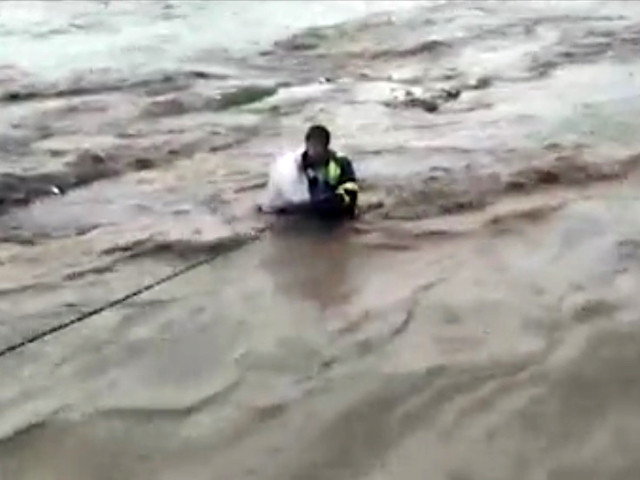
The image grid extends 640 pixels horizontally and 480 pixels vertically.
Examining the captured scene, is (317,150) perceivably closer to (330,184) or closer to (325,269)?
(330,184)

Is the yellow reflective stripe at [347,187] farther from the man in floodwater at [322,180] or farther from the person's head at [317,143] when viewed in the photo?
the person's head at [317,143]

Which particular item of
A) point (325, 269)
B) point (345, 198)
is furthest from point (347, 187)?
point (325, 269)

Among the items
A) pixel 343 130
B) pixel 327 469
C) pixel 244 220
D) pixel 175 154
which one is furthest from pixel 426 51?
pixel 327 469

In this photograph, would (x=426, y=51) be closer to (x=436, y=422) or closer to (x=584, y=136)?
(x=584, y=136)

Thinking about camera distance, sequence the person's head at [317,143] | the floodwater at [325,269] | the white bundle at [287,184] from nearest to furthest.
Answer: the floodwater at [325,269] < the person's head at [317,143] < the white bundle at [287,184]

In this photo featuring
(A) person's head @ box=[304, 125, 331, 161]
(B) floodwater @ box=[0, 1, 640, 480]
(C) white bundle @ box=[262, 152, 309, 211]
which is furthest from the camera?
(C) white bundle @ box=[262, 152, 309, 211]

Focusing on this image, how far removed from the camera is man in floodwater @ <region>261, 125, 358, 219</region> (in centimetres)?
657

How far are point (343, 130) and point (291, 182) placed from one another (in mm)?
1943

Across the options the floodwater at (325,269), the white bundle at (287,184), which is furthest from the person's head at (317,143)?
the floodwater at (325,269)

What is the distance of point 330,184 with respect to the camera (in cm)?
664

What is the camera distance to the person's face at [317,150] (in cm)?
655

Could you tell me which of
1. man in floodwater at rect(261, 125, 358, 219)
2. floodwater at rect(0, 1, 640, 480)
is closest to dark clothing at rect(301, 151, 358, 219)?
man in floodwater at rect(261, 125, 358, 219)

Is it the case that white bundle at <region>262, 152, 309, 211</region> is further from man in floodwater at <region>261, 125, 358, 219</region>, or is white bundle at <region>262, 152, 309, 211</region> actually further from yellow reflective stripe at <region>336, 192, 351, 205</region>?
yellow reflective stripe at <region>336, 192, 351, 205</region>

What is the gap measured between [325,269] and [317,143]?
0.72m
